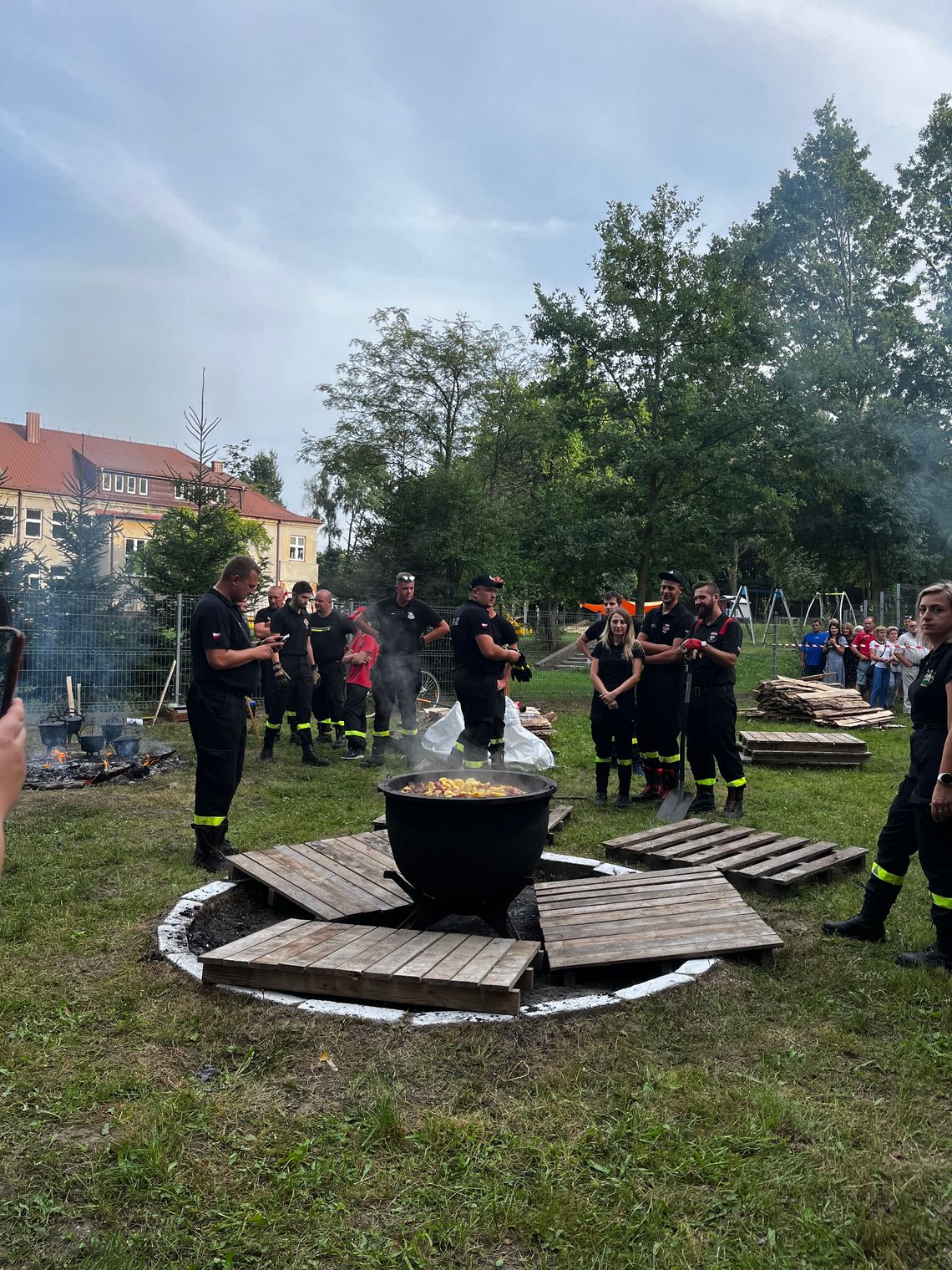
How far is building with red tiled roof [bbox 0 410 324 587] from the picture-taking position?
2472 cm

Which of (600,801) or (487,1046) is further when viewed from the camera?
(600,801)

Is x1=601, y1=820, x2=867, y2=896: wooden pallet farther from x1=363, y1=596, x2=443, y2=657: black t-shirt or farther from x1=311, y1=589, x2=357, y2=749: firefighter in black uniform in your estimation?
x1=311, y1=589, x2=357, y2=749: firefighter in black uniform

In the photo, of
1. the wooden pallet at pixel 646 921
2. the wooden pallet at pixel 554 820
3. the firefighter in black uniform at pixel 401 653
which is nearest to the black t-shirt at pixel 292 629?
the firefighter in black uniform at pixel 401 653

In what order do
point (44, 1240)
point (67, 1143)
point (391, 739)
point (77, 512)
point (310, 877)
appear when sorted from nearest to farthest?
point (44, 1240) < point (67, 1143) < point (310, 877) < point (391, 739) < point (77, 512)

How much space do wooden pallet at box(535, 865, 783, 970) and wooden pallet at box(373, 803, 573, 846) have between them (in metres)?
1.48

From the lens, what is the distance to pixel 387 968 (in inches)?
150

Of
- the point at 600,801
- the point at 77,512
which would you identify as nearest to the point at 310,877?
the point at 600,801

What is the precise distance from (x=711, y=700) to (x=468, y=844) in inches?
A: 159

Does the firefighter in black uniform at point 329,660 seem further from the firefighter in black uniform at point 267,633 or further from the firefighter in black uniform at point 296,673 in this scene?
the firefighter in black uniform at point 267,633

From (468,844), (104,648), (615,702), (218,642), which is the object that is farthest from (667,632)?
(104,648)

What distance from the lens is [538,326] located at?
18891 mm

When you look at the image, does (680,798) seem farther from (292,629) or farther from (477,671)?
(292,629)

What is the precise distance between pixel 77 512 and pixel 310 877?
37.0 ft

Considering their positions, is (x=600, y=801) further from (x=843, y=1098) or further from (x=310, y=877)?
(x=843, y=1098)
